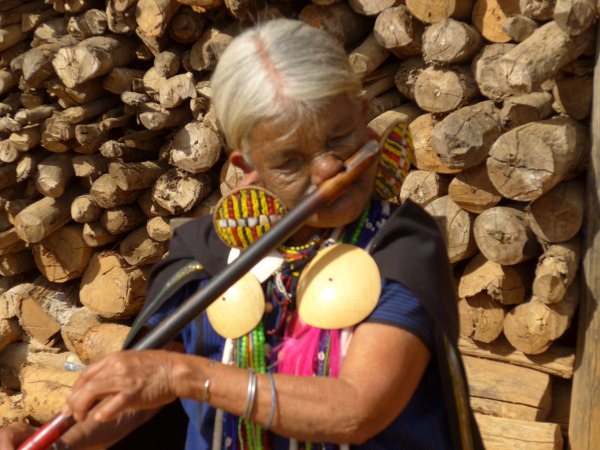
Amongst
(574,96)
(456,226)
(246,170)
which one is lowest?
(456,226)

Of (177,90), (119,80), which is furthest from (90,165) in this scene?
(177,90)

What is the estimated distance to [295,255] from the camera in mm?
1708

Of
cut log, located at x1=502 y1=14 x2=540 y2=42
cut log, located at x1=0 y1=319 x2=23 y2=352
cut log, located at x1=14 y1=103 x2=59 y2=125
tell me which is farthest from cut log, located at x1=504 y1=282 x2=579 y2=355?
cut log, located at x1=0 y1=319 x2=23 y2=352

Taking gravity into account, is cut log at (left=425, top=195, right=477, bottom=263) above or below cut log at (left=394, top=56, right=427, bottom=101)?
below

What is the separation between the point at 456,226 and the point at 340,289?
149 centimetres

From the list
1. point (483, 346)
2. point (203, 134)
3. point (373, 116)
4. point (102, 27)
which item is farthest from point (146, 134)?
point (483, 346)

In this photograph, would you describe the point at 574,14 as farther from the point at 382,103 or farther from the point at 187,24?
the point at 187,24

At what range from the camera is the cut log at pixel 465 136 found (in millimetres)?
2564

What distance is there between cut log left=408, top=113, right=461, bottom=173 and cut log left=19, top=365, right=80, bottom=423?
192cm

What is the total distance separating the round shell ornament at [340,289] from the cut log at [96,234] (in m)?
2.38

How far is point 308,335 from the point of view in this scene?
1.62 meters

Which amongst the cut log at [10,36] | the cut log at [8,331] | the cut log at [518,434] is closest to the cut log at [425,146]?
the cut log at [518,434]

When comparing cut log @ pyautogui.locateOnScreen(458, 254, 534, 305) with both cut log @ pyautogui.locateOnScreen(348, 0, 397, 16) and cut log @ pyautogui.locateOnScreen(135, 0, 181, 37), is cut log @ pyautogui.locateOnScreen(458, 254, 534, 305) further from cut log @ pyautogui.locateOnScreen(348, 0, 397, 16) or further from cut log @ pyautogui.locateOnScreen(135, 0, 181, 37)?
cut log @ pyautogui.locateOnScreen(135, 0, 181, 37)

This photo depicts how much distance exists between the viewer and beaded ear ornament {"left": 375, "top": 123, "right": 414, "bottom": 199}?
5.63ft
